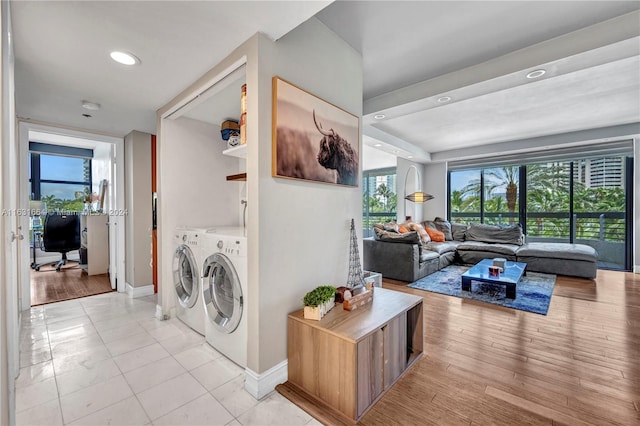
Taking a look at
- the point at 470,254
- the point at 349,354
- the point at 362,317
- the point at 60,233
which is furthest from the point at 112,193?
the point at 470,254

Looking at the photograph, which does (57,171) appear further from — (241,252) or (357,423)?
(357,423)

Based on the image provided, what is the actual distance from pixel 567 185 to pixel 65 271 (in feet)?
32.6

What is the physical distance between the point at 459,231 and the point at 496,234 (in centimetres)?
77

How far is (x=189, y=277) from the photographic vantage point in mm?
2758

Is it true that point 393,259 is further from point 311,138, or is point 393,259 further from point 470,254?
point 311,138

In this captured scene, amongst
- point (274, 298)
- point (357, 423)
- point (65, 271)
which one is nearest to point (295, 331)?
point (274, 298)

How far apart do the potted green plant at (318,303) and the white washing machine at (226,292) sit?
0.45 meters

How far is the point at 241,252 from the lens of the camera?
195 centimetres

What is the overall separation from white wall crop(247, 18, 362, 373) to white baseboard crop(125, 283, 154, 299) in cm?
283

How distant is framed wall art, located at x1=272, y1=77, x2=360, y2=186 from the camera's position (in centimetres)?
183

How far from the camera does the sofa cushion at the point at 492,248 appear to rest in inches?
201

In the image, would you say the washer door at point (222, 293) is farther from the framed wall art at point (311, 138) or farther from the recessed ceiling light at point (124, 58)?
the recessed ceiling light at point (124, 58)

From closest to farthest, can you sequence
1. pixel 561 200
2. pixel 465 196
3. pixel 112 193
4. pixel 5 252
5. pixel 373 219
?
pixel 5 252, pixel 112 193, pixel 561 200, pixel 465 196, pixel 373 219

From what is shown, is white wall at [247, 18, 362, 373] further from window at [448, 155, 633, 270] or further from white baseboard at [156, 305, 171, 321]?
window at [448, 155, 633, 270]
